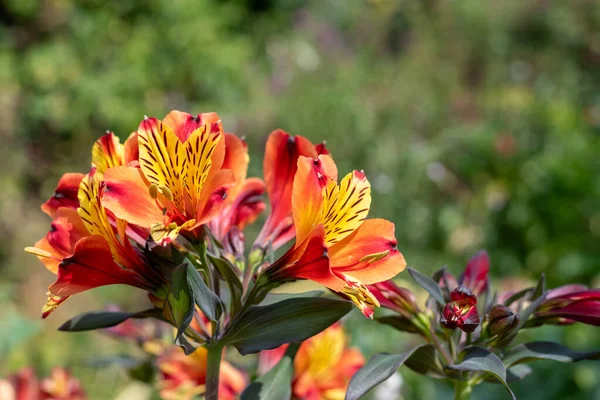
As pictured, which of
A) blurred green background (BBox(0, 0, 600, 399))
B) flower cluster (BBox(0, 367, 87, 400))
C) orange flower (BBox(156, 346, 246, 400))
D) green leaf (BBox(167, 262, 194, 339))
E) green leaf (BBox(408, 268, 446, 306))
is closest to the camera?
green leaf (BBox(167, 262, 194, 339))

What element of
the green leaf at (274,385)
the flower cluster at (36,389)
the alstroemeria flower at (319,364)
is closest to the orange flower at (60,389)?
the flower cluster at (36,389)

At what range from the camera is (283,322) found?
0.52 m

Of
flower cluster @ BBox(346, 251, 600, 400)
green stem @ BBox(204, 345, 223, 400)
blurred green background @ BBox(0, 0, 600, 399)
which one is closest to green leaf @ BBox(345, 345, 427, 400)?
flower cluster @ BBox(346, 251, 600, 400)

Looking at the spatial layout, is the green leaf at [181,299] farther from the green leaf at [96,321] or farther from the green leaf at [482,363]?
the green leaf at [482,363]

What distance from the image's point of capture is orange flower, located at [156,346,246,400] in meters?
0.71

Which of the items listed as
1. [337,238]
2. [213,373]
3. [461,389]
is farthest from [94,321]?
[461,389]

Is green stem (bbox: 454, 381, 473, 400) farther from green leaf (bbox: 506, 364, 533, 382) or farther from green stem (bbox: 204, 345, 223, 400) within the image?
green stem (bbox: 204, 345, 223, 400)

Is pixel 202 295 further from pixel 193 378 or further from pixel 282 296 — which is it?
pixel 193 378

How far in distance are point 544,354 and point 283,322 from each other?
0.22m

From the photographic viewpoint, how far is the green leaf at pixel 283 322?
0.51 metres

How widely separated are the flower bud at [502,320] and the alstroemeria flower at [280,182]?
0.61 ft

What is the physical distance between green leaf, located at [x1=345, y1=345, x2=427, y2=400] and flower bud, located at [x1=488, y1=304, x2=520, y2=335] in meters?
0.06

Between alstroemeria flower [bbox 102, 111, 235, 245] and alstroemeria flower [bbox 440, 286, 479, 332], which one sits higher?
alstroemeria flower [bbox 102, 111, 235, 245]

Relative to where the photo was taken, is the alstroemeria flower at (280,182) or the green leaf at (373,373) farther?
the alstroemeria flower at (280,182)
